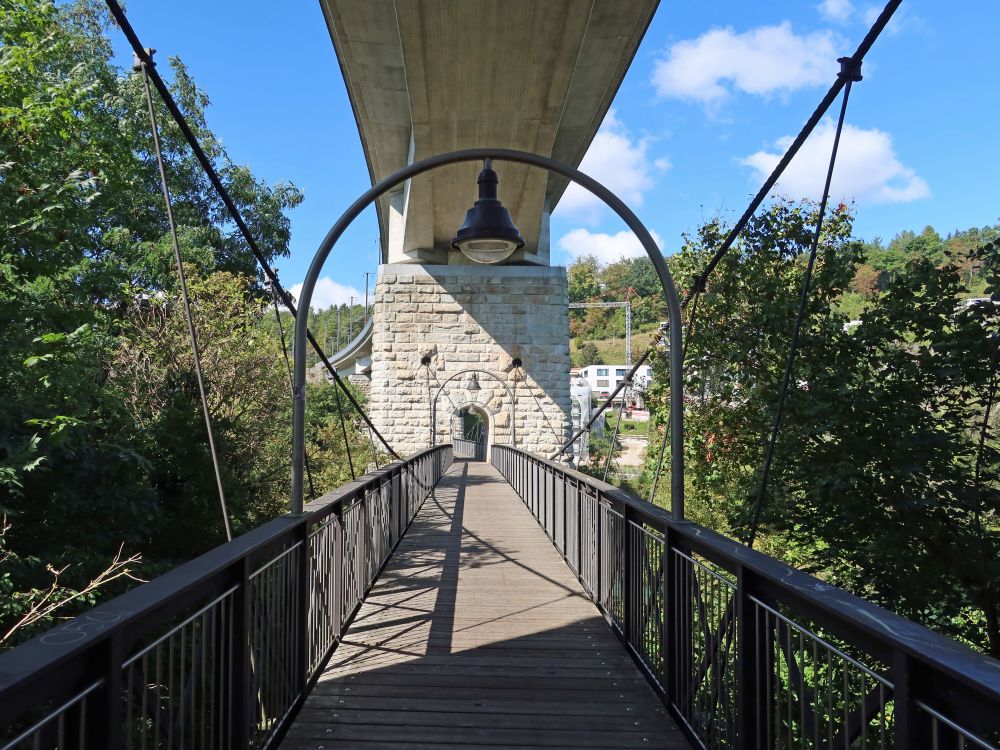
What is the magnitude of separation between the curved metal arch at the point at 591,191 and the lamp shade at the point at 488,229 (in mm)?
180

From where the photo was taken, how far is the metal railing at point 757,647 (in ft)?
4.39

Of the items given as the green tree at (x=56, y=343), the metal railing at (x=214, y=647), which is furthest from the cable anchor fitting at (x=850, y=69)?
the green tree at (x=56, y=343)

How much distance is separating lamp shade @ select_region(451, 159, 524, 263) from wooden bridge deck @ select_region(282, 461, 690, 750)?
204 centimetres

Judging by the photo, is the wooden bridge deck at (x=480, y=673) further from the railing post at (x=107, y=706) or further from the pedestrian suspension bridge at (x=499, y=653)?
the railing post at (x=107, y=706)

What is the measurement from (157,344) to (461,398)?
776 cm

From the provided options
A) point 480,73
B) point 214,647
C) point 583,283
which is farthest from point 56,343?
point 583,283

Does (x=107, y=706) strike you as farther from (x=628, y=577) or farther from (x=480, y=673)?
(x=628, y=577)

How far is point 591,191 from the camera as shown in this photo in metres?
3.93

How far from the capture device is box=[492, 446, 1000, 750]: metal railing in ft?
4.39

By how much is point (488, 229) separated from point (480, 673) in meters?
2.15

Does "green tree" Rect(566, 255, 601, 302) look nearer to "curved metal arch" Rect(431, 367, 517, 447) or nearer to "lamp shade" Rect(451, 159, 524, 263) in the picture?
"curved metal arch" Rect(431, 367, 517, 447)

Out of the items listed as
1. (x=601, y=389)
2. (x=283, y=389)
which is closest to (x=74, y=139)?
(x=283, y=389)

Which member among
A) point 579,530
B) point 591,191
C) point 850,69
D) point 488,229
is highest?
point 850,69

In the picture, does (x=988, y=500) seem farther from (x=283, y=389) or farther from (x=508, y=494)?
(x=283, y=389)
